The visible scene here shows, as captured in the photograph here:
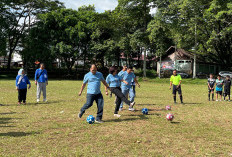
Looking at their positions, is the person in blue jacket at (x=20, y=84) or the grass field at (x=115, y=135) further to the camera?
the person in blue jacket at (x=20, y=84)

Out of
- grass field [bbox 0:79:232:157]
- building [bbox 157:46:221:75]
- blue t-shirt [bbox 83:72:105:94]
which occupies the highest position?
building [bbox 157:46:221:75]

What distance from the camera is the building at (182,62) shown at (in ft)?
161

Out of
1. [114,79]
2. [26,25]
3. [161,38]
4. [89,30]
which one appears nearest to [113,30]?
[89,30]

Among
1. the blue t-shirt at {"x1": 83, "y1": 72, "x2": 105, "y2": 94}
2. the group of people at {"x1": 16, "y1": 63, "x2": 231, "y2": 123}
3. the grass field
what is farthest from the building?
the blue t-shirt at {"x1": 83, "y1": 72, "x2": 105, "y2": 94}

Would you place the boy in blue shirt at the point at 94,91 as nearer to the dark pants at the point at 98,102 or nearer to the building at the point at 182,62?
the dark pants at the point at 98,102

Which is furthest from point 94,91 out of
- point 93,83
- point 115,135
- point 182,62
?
point 182,62

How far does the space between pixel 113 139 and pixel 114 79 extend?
137 inches

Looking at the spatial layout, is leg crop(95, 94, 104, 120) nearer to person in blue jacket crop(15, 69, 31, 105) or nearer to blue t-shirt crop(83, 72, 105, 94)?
blue t-shirt crop(83, 72, 105, 94)

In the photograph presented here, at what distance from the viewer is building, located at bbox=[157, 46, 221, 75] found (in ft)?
161

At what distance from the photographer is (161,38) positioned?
39312mm

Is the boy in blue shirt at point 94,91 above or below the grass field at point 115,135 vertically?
above

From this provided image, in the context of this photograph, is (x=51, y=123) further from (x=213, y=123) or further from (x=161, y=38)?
(x=161, y=38)

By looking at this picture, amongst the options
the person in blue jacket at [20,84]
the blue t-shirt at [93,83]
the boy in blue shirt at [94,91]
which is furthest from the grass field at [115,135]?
the person in blue jacket at [20,84]

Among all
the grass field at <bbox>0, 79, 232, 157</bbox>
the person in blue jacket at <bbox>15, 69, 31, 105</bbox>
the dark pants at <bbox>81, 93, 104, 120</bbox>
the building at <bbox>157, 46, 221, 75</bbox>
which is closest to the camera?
the grass field at <bbox>0, 79, 232, 157</bbox>
